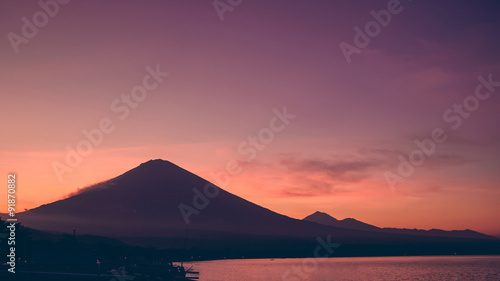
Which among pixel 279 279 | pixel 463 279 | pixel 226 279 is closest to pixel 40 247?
pixel 226 279

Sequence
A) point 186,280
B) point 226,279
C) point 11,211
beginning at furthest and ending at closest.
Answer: point 226,279, point 186,280, point 11,211

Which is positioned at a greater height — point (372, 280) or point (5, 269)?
point (5, 269)

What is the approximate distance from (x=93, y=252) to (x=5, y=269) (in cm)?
1819

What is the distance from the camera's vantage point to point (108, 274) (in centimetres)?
8606

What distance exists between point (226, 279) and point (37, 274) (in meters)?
77.5

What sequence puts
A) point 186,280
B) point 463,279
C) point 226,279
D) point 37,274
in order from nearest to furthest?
point 37,274 < point 186,280 < point 226,279 < point 463,279

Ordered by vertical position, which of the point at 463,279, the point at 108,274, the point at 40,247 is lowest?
the point at 463,279

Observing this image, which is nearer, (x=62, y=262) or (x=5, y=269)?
(x=5, y=269)

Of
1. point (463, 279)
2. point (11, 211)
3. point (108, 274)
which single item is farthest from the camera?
point (463, 279)

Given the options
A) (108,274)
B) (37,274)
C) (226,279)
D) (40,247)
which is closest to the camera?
(37,274)

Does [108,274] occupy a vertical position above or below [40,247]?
below

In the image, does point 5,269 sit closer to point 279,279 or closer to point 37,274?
point 37,274

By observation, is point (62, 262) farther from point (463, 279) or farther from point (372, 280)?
point (463, 279)

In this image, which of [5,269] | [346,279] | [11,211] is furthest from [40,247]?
[346,279]
